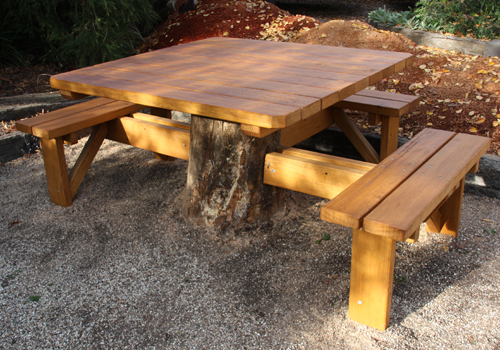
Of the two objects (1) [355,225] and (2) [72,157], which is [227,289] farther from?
(2) [72,157]

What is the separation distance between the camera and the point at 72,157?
406 centimetres

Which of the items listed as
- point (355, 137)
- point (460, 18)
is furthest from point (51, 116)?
point (460, 18)

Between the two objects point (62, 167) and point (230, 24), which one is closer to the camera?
point (62, 167)

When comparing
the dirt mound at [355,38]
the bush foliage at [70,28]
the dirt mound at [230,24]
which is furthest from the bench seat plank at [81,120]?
the dirt mound at [230,24]

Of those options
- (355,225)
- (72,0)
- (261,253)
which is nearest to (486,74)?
(261,253)

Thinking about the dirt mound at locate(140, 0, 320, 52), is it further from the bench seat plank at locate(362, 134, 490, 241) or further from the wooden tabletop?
the bench seat plank at locate(362, 134, 490, 241)

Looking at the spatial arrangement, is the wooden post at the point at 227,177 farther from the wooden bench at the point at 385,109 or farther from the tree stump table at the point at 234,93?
the wooden bench at the point at 385,109

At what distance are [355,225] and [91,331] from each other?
1.24m

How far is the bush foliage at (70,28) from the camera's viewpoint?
17.6ft

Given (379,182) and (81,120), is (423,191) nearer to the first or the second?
(379,182)

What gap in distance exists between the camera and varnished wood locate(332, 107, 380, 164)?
11.2 feet

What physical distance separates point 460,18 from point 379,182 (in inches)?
203

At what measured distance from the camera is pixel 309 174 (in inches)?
93.7

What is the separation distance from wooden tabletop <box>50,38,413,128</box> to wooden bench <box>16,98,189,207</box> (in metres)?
0.40
